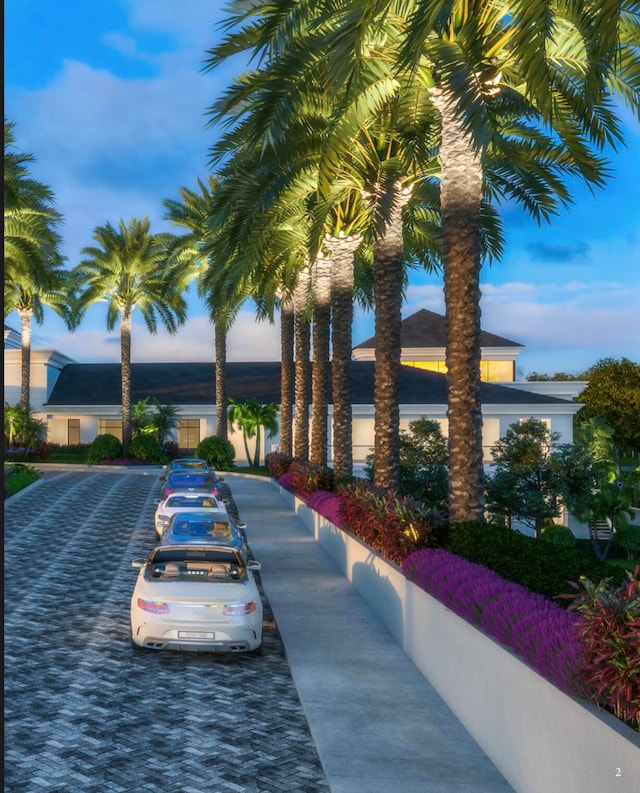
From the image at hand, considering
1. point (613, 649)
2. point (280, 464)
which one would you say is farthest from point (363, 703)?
point (280, 464)

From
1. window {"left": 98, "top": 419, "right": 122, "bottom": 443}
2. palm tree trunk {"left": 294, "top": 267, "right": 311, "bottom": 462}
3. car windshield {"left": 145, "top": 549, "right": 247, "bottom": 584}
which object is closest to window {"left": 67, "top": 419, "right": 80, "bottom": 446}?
window {"left": 98, "top": 419, "right": 122, "bottom": 443}

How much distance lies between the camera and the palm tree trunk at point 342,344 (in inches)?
1013

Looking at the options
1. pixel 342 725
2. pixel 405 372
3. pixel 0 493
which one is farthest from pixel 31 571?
pixel 405 372

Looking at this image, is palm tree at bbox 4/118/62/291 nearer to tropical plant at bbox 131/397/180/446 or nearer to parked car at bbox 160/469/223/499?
parked car at bbox 160/469/223/499

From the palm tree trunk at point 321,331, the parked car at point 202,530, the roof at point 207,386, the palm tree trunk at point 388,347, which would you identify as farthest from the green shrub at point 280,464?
the parked car at point 202,530

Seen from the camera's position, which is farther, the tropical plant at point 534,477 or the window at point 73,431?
the window at point 73,431

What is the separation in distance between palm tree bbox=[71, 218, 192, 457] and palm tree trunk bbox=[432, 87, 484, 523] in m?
35.2

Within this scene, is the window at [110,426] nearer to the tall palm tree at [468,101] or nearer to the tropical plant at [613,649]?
the tall palm tree at [468,101]

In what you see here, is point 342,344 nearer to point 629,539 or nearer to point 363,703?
point 363,703

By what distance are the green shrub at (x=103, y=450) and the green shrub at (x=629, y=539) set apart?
89.2ft

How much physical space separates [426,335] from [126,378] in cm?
3351

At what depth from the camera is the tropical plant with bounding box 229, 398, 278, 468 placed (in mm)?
53750

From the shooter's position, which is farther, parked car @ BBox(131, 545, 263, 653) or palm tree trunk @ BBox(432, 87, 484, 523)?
palm tree trunk @ BBox(432, 87, 484, 523)

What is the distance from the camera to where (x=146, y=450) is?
51.2 metres
